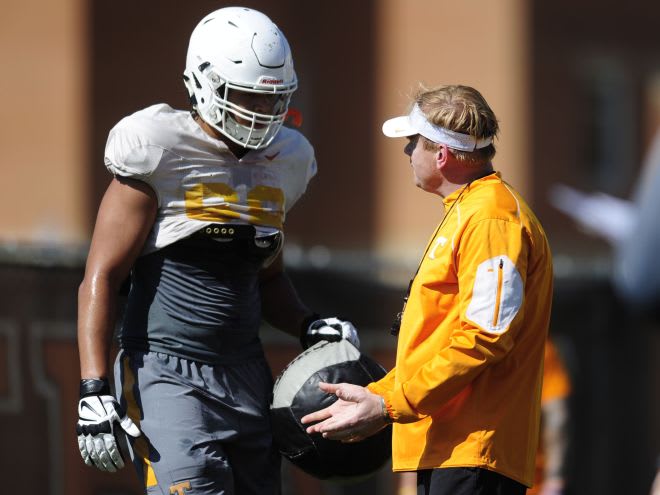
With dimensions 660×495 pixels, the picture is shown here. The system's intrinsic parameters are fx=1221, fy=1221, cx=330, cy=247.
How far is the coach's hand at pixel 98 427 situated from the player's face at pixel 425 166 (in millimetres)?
1245

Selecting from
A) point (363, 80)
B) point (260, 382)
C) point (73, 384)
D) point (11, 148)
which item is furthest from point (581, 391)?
point (363, 80)

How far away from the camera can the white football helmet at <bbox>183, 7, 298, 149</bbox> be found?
13.8 feet

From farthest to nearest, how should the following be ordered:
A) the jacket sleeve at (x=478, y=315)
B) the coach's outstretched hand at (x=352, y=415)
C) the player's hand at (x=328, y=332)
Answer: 1. the player's hand at (x=328, y=332)
2. the coach's outstretched hand at (x=352, y=415)
3. the jacket sleeve at (x=478, y=315)

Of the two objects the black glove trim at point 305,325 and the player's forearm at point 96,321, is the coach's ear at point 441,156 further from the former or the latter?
the player's forearm at point 96,321

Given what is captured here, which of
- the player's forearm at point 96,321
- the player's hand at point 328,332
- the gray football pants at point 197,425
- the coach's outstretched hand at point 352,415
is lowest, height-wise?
the gray football pants at point 197,425

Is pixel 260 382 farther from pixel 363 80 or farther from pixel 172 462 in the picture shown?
pixel 363 80

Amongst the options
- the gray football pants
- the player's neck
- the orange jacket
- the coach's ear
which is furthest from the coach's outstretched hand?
the player's neck

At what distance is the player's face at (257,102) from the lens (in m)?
4.23

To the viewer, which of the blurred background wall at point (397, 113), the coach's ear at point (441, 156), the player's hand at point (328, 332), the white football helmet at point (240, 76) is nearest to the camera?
the coach's ear at point (441, 156)

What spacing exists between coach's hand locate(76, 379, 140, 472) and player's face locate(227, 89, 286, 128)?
105 centimetres

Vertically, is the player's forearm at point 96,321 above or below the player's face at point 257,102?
below

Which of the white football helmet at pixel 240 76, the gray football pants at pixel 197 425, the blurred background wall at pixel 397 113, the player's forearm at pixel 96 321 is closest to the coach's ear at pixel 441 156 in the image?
the white football helmet at pixel 240 76

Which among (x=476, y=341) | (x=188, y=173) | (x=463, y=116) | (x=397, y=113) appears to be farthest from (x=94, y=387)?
(x=397, y=113)

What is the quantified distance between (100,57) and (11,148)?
2.00 m
